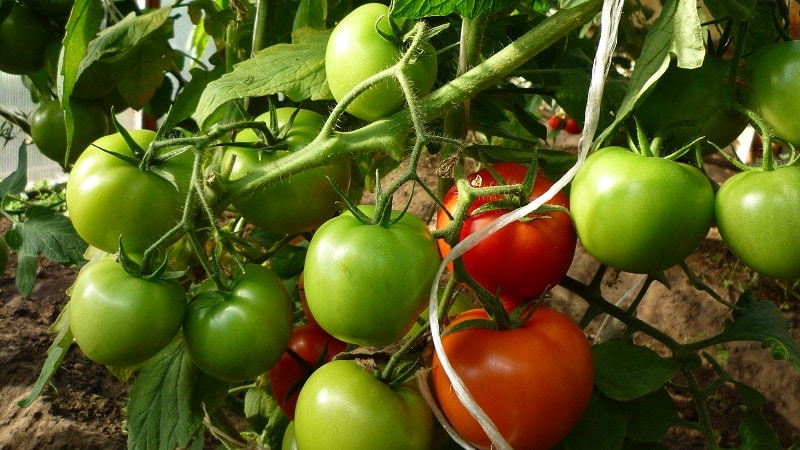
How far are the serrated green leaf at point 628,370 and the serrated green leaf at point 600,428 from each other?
2cm

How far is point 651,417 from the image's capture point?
26.4 inches

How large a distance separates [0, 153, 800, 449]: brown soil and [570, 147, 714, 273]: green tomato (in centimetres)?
46

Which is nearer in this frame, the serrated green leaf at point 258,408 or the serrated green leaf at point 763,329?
the serrated green leaf at point 763,329

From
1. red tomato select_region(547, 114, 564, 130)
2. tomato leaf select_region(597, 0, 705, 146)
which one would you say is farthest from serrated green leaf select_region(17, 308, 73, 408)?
red tomato select_region(547, 114, 564, 130)

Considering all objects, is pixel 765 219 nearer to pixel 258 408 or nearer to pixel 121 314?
pixel 121 314

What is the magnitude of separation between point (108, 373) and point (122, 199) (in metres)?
0.87

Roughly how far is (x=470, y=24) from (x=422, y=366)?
0.96 feet

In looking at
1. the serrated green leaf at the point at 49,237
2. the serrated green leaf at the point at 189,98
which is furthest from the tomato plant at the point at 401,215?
the serrated green leaf at the point at 49,237

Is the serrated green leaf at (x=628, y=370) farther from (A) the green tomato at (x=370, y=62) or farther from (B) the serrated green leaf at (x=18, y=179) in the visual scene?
(B) the serrated green leaf at (x=18, y=179)

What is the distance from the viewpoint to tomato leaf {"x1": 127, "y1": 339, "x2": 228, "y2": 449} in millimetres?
615

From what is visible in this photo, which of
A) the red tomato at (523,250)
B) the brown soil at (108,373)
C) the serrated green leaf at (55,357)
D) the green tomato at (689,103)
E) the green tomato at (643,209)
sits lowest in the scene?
the brown soil at (108,373)

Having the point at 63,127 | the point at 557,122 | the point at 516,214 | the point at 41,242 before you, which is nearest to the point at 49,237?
the point at 41,242

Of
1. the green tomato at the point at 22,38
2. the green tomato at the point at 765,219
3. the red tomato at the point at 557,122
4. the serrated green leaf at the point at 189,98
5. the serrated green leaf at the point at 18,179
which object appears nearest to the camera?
the green tomato at the point at 765,219

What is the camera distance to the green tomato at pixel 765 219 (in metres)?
0.42
